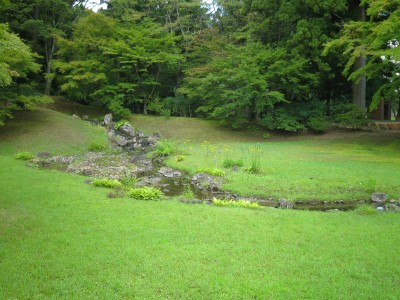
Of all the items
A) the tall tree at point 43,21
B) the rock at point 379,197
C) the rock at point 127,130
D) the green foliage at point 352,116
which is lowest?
the rock at point 379,197

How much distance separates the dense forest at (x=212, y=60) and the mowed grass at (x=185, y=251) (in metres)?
12.5

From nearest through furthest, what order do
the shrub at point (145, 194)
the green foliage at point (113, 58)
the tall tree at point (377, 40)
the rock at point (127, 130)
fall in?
the shrub at point (145, 194)
the tall tree at point (377, 40)
the rock at point (127, 130)
the green foliage at point (113, 58)

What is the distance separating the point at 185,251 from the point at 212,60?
73.3ft

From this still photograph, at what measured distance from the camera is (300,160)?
14508 millimetres

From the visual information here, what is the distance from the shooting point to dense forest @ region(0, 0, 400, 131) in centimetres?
2197

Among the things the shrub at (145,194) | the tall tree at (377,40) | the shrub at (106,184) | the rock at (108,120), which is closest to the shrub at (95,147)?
the rock at (108,120)

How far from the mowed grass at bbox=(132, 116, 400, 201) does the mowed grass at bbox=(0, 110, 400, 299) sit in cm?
231

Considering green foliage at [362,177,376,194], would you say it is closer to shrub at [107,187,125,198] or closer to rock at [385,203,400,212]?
rock at [385,203,400,212]

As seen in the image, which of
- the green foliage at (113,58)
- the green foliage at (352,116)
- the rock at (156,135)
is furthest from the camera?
the green foliage at (113,58)

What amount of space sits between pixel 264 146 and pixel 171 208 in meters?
12.4

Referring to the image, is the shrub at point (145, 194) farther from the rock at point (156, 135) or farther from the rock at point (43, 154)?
the rock at point (156, 135)

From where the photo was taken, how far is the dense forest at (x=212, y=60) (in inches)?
865

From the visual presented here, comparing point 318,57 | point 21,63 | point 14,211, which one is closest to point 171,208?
point 14,211

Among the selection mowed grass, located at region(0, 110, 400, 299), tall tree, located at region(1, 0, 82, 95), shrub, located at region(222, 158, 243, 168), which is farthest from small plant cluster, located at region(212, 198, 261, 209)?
tall tree, located at region(1, 0, 82, 95)
